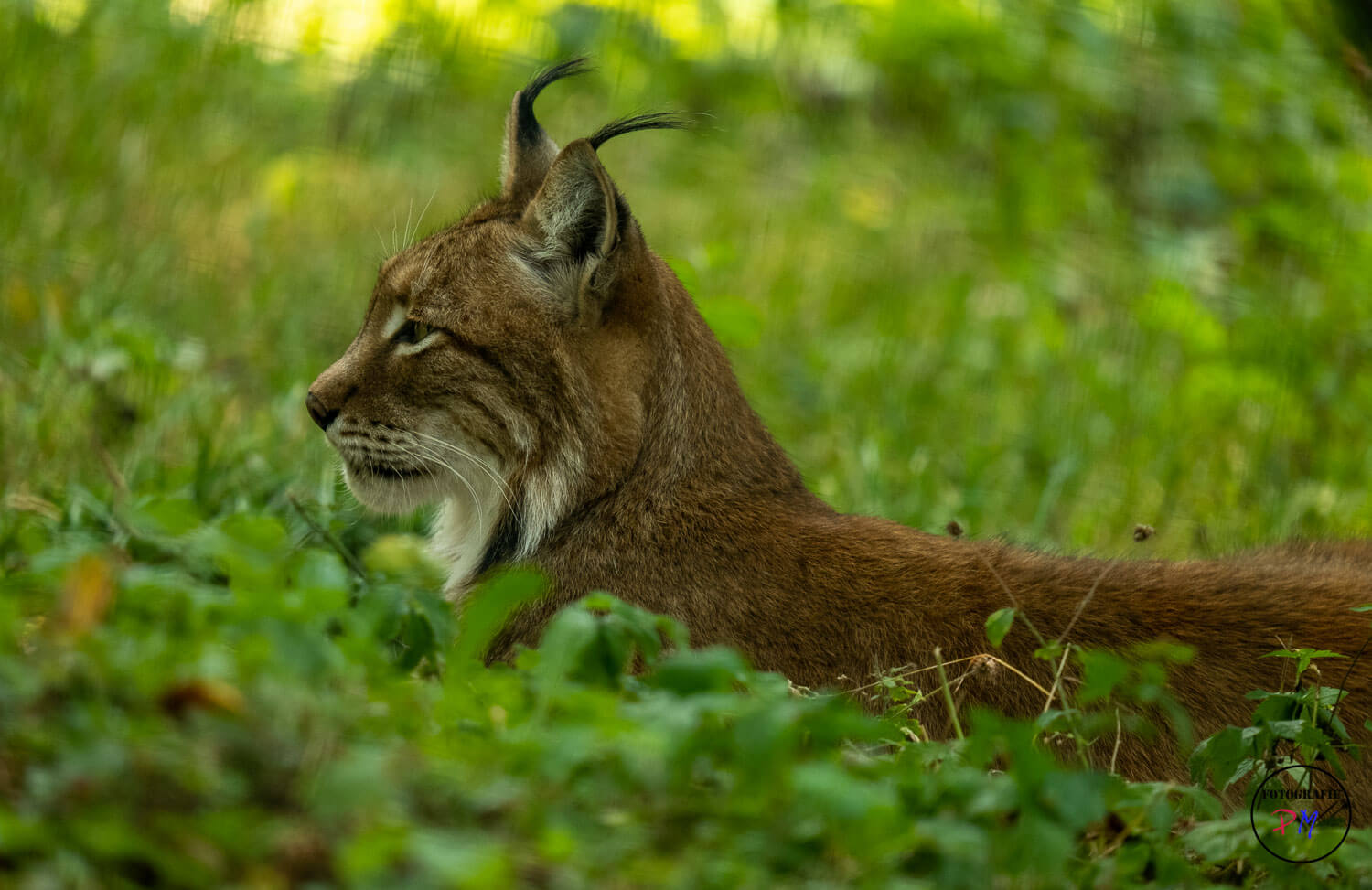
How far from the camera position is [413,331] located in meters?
4.11

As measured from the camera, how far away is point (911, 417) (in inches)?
261

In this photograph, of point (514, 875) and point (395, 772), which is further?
point (395, 772)

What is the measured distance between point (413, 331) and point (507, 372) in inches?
14.6

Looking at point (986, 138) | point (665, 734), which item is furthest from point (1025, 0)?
point (665, 734)

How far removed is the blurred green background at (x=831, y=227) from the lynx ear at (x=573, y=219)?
85 cm

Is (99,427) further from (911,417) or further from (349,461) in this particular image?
(911,417)

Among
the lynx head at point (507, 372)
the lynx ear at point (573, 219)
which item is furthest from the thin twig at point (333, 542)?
the lynx ear at point (573, 219)

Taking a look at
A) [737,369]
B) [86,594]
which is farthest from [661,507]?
[737,369]

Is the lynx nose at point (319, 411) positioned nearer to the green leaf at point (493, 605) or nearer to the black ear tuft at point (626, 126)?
the black ear tuft at point (626, 126)

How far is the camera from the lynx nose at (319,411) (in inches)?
160

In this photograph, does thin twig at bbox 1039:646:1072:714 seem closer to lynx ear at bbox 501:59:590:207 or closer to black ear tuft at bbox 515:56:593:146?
lynx ear at bbox 501:59:590:207

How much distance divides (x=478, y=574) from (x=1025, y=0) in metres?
7.30

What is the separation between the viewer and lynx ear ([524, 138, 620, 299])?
3812 millimetres

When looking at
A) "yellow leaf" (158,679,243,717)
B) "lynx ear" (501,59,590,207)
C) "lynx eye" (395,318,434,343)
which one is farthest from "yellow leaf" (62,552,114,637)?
"lynx ear" (501,59,590,207)
